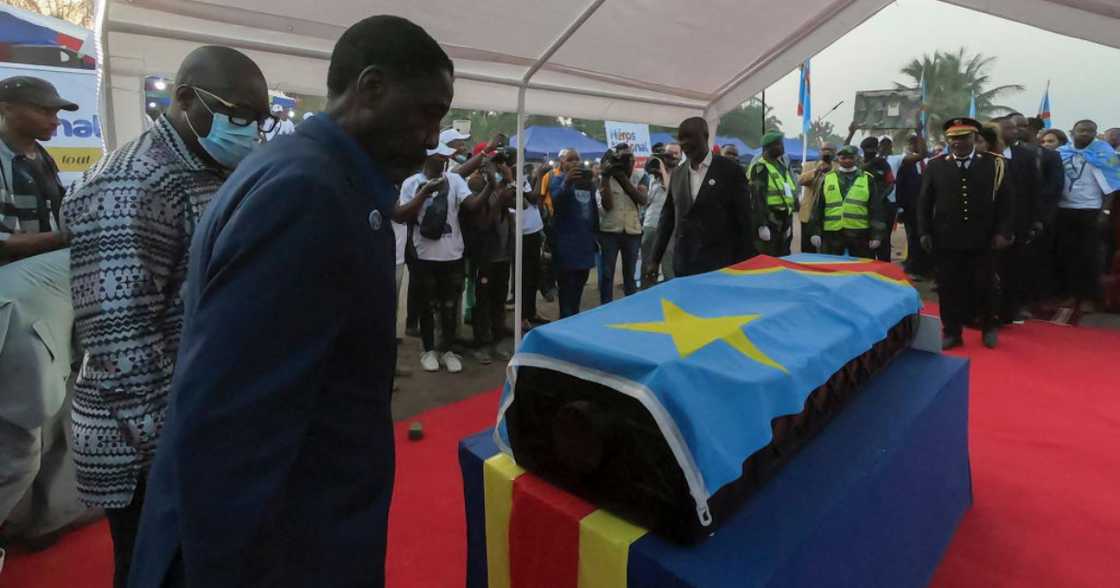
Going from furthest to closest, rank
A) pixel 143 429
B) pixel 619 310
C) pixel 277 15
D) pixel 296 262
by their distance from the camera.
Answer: pixel 277 15
pixel 619 310
pixel 143 429
pixel 296 262

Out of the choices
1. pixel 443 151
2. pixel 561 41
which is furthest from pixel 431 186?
pixel 561 41

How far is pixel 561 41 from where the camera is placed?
12.3ft

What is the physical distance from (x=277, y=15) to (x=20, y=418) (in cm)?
207

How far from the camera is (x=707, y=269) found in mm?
3754

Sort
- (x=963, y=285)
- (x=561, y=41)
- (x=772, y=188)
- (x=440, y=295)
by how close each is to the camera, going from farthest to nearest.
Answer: (x=772, y=188) → (x=963, y=285) → (x=440, y=295) → (x=561, y=41)

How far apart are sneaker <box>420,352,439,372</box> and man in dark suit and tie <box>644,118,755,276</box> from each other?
198 centimetres

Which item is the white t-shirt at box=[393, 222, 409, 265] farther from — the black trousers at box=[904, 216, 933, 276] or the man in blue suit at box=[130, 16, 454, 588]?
the black trousers at box=[904, 216, 933, 276]

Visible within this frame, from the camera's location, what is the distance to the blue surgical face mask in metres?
1.37

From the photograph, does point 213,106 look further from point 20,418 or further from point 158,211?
point 20,418

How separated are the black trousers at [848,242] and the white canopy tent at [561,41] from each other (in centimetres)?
207

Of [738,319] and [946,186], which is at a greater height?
[946,186]

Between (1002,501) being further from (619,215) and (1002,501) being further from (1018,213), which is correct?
(1018,213)

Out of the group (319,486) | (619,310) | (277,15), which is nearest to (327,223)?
(319,486)

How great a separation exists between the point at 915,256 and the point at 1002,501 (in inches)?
236
